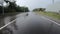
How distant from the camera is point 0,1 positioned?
5162cm

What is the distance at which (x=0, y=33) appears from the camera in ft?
35.3

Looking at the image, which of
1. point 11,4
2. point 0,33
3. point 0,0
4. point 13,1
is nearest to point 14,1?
point 13,1

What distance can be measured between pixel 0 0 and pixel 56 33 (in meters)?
44.3

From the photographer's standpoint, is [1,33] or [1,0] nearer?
[1,33]

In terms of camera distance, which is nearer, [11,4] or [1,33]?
[1,33]

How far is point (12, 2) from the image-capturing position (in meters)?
110

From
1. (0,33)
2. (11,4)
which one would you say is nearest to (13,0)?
(11,4)

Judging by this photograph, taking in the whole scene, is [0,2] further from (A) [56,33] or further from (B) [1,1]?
(A) [56,33]

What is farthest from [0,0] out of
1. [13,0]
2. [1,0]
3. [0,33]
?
[13,0]

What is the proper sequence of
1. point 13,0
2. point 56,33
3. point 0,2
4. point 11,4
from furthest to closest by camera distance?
point 13,0 < point 11,4 < point 0,2 < point 56,33

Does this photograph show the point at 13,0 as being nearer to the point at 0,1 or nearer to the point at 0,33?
the point at 0,1

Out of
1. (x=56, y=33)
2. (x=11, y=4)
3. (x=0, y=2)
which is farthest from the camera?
(x=11, y=4)

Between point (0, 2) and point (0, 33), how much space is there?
136ft

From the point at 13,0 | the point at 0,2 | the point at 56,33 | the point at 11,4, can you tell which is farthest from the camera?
the point at 13,0
